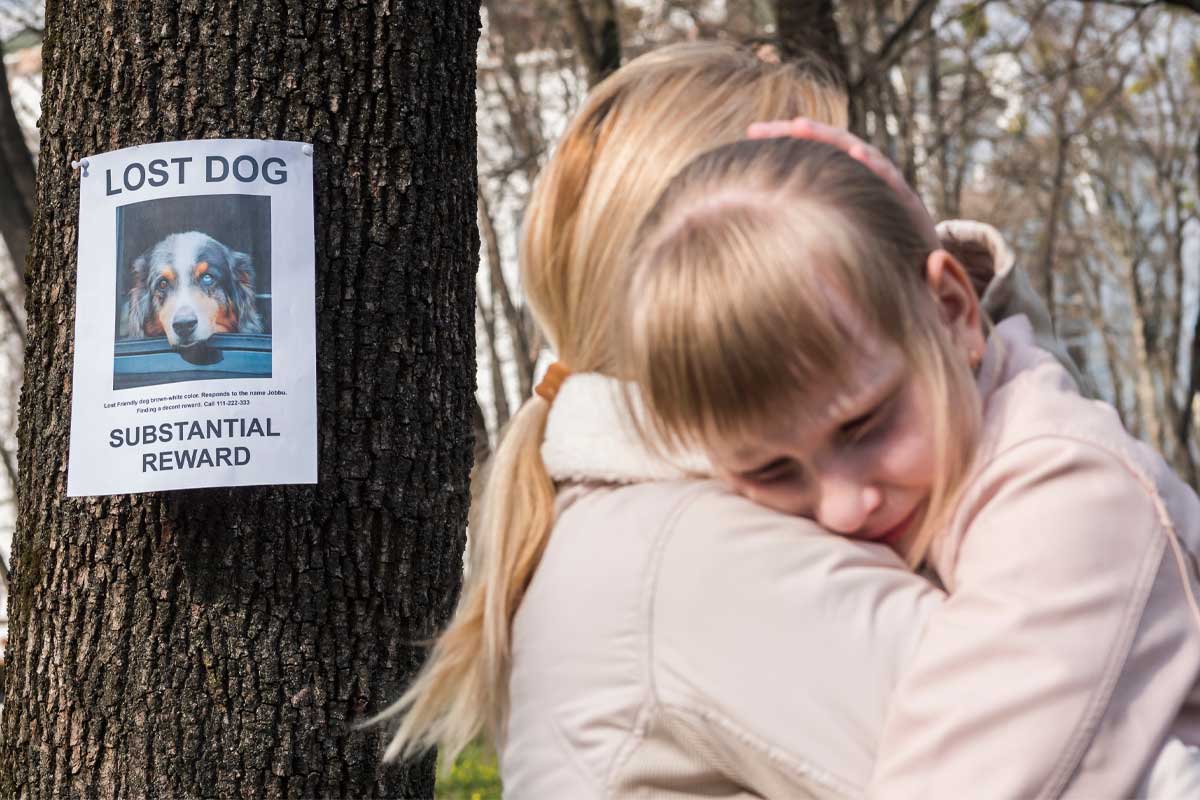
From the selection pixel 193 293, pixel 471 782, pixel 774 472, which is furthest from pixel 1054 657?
pixel 471 782

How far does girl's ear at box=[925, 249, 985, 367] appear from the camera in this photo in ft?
4.87

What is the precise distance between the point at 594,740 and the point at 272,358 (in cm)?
100

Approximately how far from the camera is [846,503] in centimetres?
139

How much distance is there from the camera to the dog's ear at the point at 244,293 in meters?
2.09

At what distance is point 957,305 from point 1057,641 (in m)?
0.46

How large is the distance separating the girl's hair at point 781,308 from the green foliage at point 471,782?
4.41 m

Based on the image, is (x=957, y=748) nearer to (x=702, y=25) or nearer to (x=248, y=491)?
(x=248, y=491)

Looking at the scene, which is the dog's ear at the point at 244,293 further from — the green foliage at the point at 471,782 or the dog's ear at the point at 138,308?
the green foliage at the point at 471,782

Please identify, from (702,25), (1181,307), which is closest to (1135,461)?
(702,25)

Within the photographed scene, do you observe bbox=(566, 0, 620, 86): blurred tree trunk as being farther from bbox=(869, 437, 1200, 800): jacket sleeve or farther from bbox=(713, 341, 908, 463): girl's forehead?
bbox=(869, 437, 1200, 800): jacket sleeve

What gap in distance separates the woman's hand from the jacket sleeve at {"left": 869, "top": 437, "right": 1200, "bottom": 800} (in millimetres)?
369

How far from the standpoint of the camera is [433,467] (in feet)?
7.67

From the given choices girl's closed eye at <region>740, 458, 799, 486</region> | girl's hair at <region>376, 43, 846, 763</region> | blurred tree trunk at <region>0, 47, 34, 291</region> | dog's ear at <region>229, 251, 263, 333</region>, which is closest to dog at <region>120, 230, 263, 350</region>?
dog's ear at <region>229, 251, 263, 333</region>

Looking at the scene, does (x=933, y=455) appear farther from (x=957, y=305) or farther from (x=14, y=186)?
(x=14, y=186)
